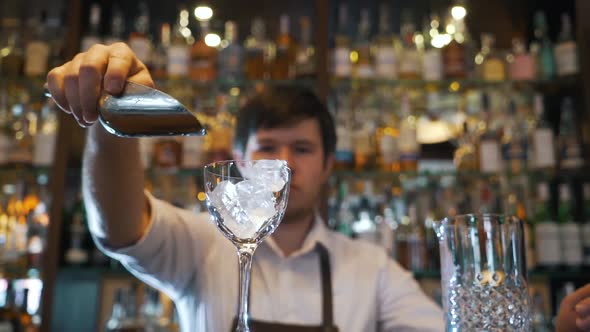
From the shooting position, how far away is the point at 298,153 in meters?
1.34

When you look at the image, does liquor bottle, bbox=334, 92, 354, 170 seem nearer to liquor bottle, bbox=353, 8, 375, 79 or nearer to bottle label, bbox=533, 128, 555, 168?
liquor bottle, bbox=353, 8, 375, 79

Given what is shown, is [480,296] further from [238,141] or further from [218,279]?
[238,141]

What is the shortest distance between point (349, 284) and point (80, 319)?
1.21 meters

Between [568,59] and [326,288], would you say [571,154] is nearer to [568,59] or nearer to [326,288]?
[568,59]

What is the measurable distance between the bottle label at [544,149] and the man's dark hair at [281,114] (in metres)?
1.05

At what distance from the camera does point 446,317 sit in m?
0.59

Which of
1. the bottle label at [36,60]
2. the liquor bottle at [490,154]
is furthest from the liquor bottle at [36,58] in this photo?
the liquor bottle at [490,154]

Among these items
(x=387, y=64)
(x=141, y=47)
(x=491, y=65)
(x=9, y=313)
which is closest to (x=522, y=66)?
(x=491, y=65)

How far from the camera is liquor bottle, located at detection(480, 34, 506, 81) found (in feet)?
7.55

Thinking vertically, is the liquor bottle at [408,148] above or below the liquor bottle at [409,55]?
below

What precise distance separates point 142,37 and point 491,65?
1.37m

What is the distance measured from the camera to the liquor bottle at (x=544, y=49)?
2.28 metres

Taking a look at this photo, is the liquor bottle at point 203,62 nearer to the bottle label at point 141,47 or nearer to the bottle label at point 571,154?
the bottle label at point 141,47

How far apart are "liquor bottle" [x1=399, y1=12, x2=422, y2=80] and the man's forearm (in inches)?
59.8
